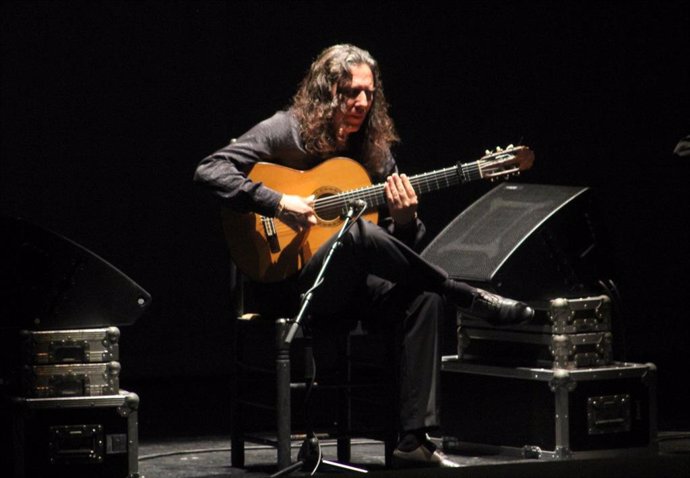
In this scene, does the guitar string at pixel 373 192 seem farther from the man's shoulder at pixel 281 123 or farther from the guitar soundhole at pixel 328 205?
the man's shoulder at pixel 281 123

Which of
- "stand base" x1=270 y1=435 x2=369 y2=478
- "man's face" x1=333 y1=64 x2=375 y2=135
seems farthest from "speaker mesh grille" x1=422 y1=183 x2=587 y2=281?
"stand base" x1=270 y1=435 x2=369 y2=478

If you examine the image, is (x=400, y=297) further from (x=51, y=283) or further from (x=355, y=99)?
(x=51, y=283)

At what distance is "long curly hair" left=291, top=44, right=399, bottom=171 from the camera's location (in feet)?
15.2

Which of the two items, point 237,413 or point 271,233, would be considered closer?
point 271,233

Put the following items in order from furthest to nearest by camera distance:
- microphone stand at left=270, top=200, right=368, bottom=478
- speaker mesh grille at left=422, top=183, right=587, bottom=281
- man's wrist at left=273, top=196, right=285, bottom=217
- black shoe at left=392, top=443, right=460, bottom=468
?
speaker mesh grille at left=422, top=183, right=587, bottom=281 → man's wrist at left=273, top=196, right=285, bottom=217 → black shoe at left=392, top=443, right=460, bottom=468 → microphone stand at left=270, top=200, right=368, bottom=478

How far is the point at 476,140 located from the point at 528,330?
2138mm

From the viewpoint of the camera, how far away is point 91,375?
423 cm

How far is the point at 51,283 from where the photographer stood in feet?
13.7

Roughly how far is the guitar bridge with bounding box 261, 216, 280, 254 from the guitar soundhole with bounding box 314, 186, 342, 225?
16 centimetres

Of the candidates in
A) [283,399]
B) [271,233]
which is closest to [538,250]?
[271,233]

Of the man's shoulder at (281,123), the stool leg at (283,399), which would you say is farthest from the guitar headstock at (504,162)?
the stool leg at (283,399)

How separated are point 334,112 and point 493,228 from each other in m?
0.67

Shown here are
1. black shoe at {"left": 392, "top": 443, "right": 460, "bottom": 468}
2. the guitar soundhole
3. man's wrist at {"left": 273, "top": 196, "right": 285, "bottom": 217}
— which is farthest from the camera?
the guitar soundhole

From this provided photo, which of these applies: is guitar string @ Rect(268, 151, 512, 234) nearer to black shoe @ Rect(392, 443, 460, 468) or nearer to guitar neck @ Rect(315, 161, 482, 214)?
guitar neck @ Rect(315, 161, 482, 214)
